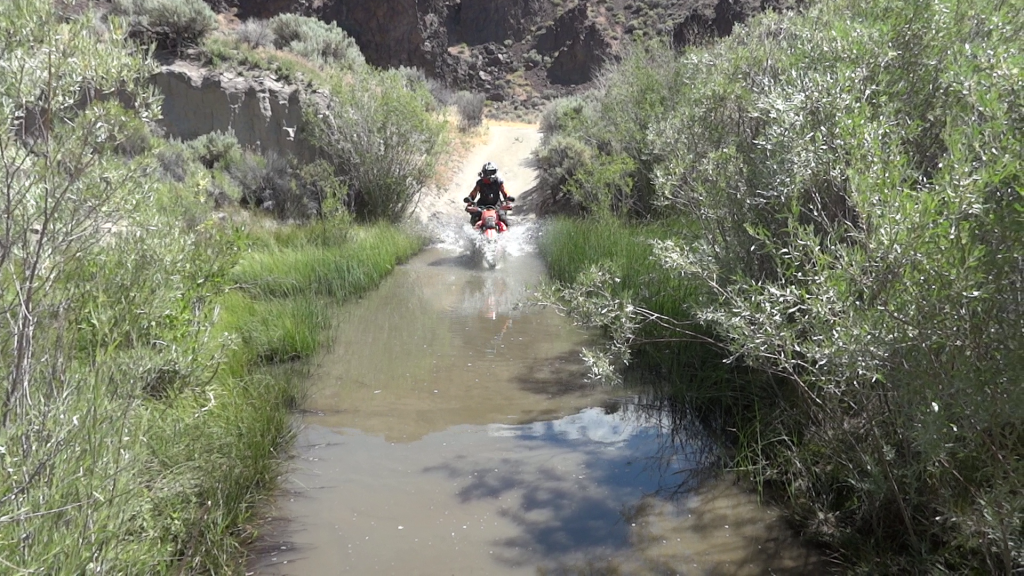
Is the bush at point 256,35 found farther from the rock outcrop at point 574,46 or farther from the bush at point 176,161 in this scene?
the rock outcrop at point 574,46

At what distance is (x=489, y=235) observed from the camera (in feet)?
38.5

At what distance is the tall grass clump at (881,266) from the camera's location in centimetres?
245

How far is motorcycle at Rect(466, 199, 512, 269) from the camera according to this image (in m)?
11.5

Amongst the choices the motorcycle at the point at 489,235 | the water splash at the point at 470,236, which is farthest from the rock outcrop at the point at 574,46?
the motorcycle at the point at 489,235

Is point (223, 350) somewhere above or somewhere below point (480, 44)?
below

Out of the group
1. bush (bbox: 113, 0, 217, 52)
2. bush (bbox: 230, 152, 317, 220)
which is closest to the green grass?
bush (bbox: 230, 152, 317, 220)

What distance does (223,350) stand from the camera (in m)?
4.46

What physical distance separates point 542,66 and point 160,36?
26383 mm

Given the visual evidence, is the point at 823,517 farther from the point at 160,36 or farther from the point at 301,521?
the point at 160,36

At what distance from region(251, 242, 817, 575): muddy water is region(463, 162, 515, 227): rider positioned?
19.4ft

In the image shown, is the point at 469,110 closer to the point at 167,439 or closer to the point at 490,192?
the point at 490,192

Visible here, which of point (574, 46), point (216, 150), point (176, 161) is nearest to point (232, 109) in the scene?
point (216, 150)

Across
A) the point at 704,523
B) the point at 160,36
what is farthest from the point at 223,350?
the point at 160,36

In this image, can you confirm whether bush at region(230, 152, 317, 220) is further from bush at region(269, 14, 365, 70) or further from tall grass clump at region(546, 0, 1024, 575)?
tall grass clump at region(546, 0, 1024, 575)
